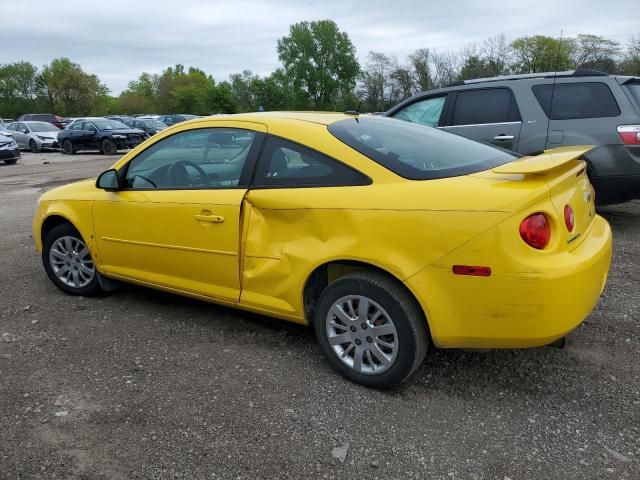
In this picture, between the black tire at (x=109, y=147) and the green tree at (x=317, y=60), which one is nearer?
the black tire at (x=109, y=147)

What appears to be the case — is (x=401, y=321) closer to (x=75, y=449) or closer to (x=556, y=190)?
(x=556, y=190)

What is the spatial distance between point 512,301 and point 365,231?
803 mm

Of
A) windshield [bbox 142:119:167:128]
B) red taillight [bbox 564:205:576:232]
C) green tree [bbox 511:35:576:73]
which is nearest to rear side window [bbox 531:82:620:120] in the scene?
red taillight [bbox 564:205:576:232]

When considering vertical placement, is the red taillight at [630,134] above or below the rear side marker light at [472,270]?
above

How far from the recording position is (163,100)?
88.9 meters

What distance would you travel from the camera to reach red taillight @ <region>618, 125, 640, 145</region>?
579cm

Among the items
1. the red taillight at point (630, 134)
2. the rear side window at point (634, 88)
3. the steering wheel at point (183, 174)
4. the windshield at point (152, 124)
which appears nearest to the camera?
the steering wheel at point (183, 174)

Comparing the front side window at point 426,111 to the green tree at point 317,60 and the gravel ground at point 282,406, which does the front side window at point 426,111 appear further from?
the green tree at point 317,60

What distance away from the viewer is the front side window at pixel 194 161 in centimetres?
359

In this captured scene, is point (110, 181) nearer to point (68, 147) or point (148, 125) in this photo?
point (68, 147)

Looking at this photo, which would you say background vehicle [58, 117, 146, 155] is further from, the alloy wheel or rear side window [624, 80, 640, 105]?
rear side window [624, 80, 640, 105]

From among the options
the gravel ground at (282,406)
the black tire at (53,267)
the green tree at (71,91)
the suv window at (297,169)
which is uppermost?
the green tree at (71,91)

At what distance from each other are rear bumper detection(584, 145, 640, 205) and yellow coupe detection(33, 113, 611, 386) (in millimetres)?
2900

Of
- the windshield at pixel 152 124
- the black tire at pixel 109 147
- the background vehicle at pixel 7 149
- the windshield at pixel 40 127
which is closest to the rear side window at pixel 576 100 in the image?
the background vehicle at pixel 7 149
